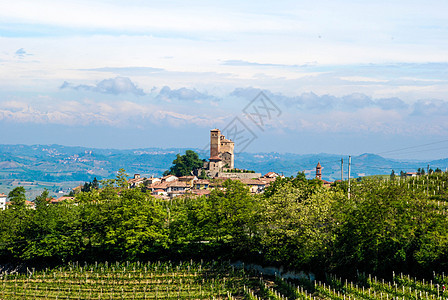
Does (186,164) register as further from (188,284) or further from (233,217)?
(188,284)

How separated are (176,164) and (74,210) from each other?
9412cm

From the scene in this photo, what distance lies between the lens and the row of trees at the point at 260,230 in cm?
4047

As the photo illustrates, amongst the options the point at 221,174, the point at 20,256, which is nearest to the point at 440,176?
the point at 20,256

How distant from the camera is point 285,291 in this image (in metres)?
41.1

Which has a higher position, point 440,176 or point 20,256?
point 440,176

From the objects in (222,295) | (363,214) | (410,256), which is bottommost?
(222,295)

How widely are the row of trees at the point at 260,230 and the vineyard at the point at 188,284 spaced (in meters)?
1.52

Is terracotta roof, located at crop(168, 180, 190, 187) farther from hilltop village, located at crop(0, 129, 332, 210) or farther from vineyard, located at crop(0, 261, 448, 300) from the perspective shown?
vineyard, located at crop(0, 261, 448, 300)

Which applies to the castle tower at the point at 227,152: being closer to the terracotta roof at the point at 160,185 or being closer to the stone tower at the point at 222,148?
the stone tower at the point at 222,148

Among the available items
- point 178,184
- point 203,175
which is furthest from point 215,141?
point 178,184

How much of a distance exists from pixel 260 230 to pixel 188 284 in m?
7.06

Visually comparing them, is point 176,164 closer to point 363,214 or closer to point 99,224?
point 99,224

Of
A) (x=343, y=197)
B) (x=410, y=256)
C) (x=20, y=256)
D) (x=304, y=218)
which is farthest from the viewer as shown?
(x=20, y=256)

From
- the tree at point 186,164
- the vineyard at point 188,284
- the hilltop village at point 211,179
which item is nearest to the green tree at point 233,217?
the vineyard at point 188,284
